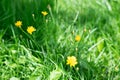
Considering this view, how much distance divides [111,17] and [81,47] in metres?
0.77

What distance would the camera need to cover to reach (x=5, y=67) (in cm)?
215

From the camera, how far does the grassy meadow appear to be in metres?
2.12

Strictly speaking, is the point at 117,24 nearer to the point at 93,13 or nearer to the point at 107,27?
the point at 107,27

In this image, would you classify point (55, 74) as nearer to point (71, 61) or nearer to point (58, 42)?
point (71, 61)

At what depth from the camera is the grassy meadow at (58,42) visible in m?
2.12

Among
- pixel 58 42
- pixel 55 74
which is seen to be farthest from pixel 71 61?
pixel 58 42

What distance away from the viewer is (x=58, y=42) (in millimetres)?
2375

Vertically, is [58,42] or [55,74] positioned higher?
[58,42]

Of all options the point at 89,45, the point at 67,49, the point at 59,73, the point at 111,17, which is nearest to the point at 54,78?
the point at 59,73

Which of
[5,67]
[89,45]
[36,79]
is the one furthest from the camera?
[89,45]

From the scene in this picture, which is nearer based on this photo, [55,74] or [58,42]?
[55,74]

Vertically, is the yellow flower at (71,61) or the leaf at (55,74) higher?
the yellow flower at (71,61)

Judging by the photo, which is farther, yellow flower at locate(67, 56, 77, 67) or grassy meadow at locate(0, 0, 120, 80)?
grassy meadow at locate(0, 0, 120, 80)

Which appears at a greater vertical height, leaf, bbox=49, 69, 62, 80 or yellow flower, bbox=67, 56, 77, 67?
yellow flower, bbox=67, 56, 77, 67
